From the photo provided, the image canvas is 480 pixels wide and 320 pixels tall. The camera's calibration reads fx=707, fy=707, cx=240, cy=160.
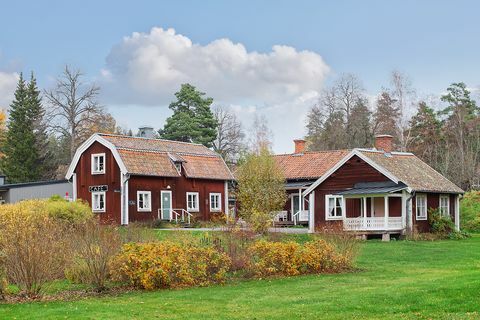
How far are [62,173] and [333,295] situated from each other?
59014 millimetres

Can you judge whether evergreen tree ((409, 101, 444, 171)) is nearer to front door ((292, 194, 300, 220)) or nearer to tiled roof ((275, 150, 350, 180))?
tiled roof ((275, 150, 350, 180))

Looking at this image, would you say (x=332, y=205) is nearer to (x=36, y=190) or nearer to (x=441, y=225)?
(x=441, y=225)

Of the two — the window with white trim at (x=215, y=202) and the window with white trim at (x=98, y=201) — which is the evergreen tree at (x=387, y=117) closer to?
the window with white trim at (x=215, y=202)

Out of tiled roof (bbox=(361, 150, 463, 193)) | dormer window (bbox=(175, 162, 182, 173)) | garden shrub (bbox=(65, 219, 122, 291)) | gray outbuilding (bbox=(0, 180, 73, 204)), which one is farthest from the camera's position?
gray outbuilding (bbox=(0, 180, 73, 204))

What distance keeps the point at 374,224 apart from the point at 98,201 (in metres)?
17.0

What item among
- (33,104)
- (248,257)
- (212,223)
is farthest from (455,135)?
(248,257)

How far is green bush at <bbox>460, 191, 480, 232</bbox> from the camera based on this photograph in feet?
135

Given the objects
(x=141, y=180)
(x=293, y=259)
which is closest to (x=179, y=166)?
(x=141, y=180)

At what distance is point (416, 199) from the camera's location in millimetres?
35656

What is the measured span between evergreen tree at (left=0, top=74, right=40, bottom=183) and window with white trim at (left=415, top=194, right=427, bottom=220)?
1610 inches

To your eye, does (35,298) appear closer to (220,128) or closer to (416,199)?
(416,199)

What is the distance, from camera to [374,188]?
34844 mm

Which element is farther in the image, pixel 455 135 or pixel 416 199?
pixel 455 135

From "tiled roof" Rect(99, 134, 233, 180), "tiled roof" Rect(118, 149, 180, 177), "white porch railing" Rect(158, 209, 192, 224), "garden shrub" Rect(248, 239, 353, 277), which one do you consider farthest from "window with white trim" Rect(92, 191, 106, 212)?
"garden shrub" Rect(248, 239, 353, 277)
